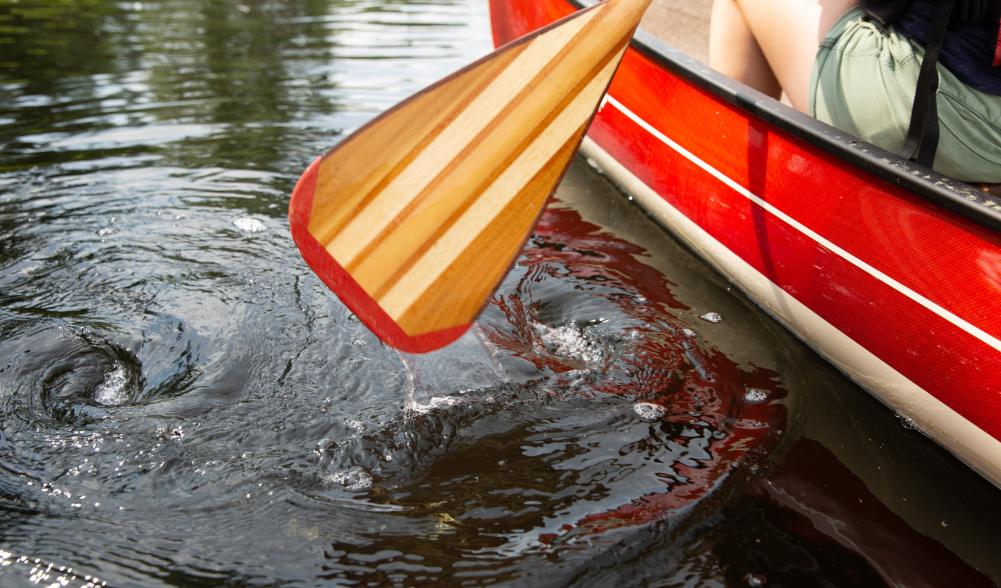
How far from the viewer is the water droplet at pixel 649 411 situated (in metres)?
2.35

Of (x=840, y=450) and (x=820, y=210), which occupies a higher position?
(x=820, y=210)

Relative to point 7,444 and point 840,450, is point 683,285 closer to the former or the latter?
point 840,450

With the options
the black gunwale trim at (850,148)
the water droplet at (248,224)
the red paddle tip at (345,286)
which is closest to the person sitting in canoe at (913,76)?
the black gunwale trim at (850,148)

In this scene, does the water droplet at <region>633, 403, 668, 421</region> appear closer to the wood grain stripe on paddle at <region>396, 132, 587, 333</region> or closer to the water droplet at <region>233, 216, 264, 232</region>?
the wood grain stripe on paddle at <region>396, 132, 587, 333</region>

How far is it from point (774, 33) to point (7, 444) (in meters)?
2.43

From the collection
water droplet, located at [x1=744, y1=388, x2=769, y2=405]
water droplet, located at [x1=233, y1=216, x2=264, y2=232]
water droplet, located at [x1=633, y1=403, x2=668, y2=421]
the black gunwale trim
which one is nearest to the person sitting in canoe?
the black gunwale trim

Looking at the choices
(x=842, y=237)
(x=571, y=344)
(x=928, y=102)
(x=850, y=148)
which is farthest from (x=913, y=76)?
(x=571, y=344)

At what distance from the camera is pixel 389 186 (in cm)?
230

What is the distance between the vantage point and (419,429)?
2.25 m

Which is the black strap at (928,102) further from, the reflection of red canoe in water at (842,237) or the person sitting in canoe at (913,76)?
the reflection of red canoe in water at (842,237)

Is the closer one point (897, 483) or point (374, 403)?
point (897, 483)

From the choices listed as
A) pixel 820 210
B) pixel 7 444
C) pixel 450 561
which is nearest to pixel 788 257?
pixel 820 210

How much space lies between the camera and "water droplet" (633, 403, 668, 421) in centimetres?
235

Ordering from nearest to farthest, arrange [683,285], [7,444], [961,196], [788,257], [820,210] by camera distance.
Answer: [961,196], [7,444], [820,210], [788,257], [683,285]
